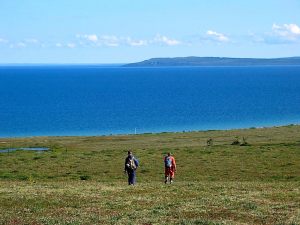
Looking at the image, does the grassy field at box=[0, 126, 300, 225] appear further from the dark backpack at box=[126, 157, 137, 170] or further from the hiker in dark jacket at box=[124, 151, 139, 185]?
the dark backpack at box=[126, 157, 137, 170]

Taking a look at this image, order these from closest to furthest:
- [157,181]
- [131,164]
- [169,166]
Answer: [131,164] → [169,166] → [157,181]

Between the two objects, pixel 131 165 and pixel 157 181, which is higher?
pixel 131 165

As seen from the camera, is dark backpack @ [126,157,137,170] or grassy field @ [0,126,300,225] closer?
grassy field @ [0,126,300,225]

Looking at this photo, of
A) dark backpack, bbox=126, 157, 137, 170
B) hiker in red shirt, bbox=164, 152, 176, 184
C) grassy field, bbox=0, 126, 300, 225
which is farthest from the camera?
hiker in red shirt, bbox=164, 152, 176, 184

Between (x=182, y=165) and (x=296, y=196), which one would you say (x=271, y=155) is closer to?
(x=182, y=165)

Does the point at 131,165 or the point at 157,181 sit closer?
the point at 131,165

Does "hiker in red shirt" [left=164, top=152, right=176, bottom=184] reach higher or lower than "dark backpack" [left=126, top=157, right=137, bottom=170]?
lower

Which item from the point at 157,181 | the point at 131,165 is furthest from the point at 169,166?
the point at 157,181

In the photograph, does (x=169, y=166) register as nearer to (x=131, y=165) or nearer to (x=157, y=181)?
(x=131, y=165)

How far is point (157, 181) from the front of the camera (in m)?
Answer: 42.1

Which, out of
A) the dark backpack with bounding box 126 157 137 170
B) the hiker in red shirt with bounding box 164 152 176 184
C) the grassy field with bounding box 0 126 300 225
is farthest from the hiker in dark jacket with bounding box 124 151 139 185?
the hiker in red shirt with bounding box 164 152 176 184

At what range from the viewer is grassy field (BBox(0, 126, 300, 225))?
929 inches

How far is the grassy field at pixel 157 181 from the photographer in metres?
23.6

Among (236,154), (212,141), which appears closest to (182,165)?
(236,154)
